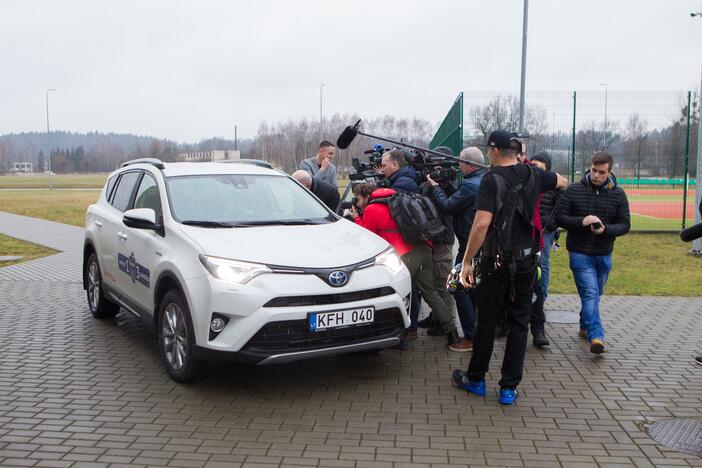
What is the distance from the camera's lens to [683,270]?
1094cm

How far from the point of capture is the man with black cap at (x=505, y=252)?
179 inches

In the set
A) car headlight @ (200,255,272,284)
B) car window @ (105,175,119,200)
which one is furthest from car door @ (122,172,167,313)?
car window @ (105,175,119,200)

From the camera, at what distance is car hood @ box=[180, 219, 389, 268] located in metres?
4.79

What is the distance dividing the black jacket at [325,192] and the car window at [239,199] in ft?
4.82

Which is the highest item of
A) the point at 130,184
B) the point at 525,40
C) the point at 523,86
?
the point at 525,40

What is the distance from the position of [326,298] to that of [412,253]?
5.17ft

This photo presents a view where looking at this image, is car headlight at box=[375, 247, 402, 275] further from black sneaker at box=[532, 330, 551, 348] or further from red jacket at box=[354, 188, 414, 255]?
black sneaker at box=[532, 330, 551, 348]

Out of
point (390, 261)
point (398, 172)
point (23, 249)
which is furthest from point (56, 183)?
point (390, 261)

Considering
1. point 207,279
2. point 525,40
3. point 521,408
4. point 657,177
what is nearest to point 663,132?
Answer: point 657,177

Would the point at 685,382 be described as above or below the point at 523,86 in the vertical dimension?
below

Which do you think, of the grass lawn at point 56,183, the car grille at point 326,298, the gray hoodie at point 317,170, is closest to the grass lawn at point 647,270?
the gray hoodie at point 317,170

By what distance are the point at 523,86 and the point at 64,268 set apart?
9.23 metres

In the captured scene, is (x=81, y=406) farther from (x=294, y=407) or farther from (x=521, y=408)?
(x=521, y=408)

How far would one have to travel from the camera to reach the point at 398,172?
6.38 metres
